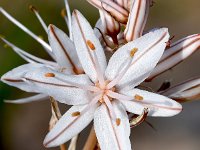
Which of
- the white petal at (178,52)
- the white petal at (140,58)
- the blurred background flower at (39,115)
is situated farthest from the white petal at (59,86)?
the blurred background flower at (39,115)

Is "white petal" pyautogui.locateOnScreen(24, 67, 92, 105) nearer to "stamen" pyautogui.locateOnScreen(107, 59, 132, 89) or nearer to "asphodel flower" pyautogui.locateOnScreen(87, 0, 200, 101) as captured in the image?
"stamen" pyautogui.locateOnScreen(107, 59, 132, 89)

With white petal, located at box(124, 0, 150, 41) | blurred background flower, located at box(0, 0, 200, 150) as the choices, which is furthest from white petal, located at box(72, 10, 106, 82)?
blurred background flower, located at box(0, 0, 200, 150)

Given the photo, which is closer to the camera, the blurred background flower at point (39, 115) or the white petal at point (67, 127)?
the white petal at point (67, 127)

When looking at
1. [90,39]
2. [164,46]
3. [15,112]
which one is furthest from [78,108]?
[15,112]

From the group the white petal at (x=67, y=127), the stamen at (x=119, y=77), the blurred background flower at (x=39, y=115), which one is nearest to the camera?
the white petal at (x=67, y=127)

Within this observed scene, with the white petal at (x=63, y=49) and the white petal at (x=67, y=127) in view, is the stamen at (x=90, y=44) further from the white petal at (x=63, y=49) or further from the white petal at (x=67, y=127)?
the white petal at (x=67, y=127)

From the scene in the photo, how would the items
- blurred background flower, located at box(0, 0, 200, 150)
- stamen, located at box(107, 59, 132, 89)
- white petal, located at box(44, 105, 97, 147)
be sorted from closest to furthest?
white petal, located at box(44, 105, 97, 147)
stamen, located at box(107, 59, 132, 89)
blurred background flower, located at box(0, 0, 200, 150)
